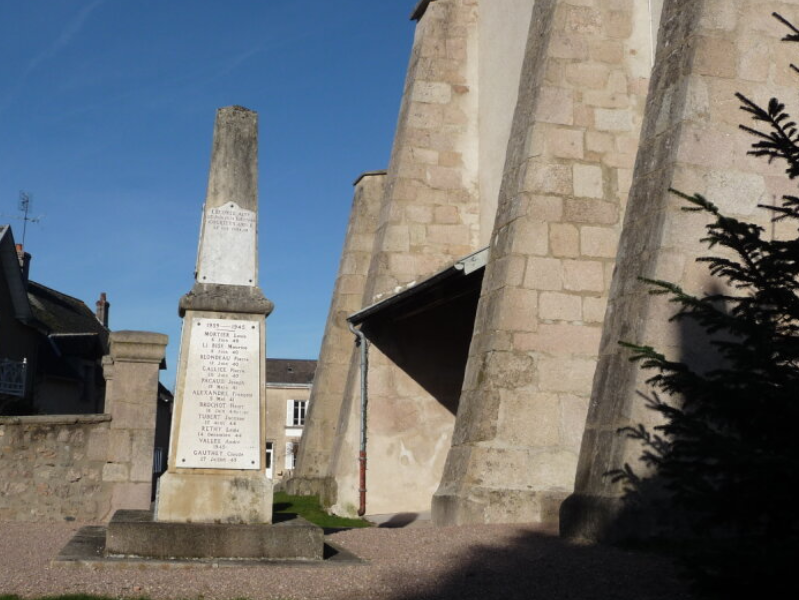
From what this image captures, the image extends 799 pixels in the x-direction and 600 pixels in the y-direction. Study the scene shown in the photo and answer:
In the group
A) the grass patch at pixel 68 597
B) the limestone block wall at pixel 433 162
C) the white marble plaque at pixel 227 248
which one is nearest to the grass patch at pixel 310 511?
the limestone block wall at pixel 433 162

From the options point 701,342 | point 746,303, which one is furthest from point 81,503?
point 746,303

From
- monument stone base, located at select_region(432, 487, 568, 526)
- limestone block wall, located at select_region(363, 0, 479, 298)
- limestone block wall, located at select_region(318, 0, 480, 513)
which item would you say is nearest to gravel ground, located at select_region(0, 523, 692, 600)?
monument stone base, located at select_region(432, 487, 568, 526)

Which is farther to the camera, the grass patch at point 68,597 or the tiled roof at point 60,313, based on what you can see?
the tiled roof at point 60,313

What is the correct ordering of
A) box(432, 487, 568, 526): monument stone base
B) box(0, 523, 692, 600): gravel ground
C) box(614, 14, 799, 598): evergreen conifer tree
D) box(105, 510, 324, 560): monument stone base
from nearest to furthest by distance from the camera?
box(614, 14, 799, 598): evergreen conifer tree, box(0, 523, 692, 600): gravel ground, box(105, 510, 324, 560): monument stone base, box(432, 487, 568, 526): monument stone base

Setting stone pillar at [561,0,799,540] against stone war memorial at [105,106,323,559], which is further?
stone pillar at [561,0,799,540]

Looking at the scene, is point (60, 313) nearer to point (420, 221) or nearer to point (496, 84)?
point (420, 221)

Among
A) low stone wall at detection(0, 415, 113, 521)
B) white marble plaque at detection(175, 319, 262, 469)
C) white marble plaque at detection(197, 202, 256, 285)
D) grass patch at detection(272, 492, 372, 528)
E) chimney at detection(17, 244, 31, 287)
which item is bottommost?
grass patch at detection(272, 492, 372, 528)

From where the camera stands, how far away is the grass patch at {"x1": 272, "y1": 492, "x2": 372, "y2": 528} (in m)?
12.4

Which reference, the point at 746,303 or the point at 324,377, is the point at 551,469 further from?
the point at 324,377

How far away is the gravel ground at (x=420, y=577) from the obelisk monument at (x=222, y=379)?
0.87 metres

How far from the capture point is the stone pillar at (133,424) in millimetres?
11594

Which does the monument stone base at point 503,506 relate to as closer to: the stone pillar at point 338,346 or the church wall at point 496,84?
the church wall at point 496,84

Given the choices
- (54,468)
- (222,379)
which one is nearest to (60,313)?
(54,468)

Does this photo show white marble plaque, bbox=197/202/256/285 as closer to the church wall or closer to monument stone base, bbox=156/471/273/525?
monument stone base, bbox=156/471/273/525
